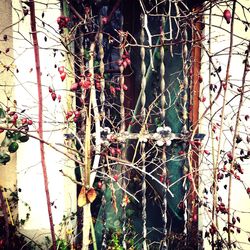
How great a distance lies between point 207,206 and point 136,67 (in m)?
1.61

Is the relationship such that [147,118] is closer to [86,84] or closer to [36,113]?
[86,84]

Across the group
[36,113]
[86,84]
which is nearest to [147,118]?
[86,84]

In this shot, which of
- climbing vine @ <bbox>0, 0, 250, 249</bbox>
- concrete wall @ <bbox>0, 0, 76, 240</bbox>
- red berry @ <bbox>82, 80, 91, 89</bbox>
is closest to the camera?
red berry @ <bbox>82, 80, 91, 89</bbox>

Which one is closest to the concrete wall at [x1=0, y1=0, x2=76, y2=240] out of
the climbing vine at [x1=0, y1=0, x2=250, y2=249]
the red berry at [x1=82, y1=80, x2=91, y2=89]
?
the climbing vine at [x1=0, y1=0, x2=250, y2=249]

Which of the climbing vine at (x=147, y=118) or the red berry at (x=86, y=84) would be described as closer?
the red berry at (x=86, y=84)

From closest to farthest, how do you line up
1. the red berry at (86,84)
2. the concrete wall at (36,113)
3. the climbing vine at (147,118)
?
the red berry at (86,84) < the climbing vine at (147,118) < the concrete wall at (36,113)

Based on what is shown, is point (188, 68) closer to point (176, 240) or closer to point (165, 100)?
point (165, 100)

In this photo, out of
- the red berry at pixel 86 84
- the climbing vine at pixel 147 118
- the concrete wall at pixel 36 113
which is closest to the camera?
the red berry at pixel 86 84

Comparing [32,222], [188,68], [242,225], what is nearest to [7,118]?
[32,222]

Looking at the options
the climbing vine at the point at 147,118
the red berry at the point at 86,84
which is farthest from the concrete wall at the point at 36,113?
the red berry at the point at 86,84

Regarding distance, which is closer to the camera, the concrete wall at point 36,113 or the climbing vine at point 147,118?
the climbing vine at point 147,118

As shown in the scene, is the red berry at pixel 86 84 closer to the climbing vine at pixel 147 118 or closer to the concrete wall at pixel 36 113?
the climbing vine at pixel 147 118

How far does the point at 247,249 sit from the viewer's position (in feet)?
11.6

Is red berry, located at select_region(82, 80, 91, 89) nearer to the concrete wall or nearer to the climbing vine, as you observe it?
the climbing vine
